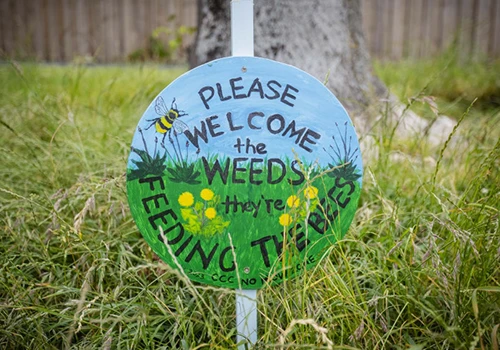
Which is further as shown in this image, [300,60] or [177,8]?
[177,8]

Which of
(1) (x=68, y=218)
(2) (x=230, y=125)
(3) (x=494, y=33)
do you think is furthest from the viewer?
(3) (x=494, y=33)

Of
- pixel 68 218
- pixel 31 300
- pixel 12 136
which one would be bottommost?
pixel 31 300

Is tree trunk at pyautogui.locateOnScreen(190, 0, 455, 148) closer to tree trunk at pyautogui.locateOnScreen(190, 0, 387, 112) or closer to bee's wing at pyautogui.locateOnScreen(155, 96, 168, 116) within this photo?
tree trunk at pyautogui.locateOnScreen(190, 0, 387, 112)

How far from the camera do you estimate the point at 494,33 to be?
7512 millimetres

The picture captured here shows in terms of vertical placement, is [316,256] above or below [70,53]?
below

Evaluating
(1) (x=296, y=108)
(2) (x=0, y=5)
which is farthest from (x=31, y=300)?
(2) (x=0, y=5)

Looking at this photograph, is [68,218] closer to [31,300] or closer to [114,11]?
A: [31,300]

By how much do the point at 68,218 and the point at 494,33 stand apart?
7.88 meters

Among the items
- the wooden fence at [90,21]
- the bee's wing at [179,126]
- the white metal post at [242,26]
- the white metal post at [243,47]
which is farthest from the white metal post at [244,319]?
the wooden fence at [90,21]

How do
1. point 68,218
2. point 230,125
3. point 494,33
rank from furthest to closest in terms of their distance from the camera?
point 494,33
point 68,218
point 230,125

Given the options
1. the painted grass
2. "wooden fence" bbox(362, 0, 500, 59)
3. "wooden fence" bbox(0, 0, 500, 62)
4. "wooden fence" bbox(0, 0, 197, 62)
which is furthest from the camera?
"wooden fence" bbox(0, 0, 197, 62)

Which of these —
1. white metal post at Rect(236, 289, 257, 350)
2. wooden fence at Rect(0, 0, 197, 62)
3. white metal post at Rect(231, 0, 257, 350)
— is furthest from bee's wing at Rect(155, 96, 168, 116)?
wooden fence at Rect(0, 0, 197, 62)

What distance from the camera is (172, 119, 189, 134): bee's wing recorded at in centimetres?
119

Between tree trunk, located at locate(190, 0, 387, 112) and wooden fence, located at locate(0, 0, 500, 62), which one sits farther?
wooden fence, located at locate(0, 0, 500, 62)
